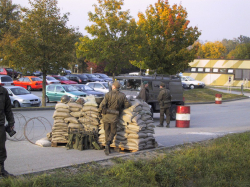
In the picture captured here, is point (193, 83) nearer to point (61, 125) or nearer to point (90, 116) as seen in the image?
point (90, 116)

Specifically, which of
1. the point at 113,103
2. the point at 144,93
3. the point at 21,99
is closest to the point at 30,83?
the point at 21,99

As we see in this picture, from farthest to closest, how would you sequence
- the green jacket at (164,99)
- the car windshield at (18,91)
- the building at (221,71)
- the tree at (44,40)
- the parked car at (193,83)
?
the building at (221,71) → the parked car at (193,83) → the car windshield at (18,91) → the tree at (44,40) → the green jacket at (164,99)

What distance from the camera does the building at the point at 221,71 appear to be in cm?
5344

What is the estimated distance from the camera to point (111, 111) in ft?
25.9

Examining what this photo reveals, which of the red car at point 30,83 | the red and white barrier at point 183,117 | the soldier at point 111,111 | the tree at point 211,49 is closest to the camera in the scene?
the soldier at point 111,111

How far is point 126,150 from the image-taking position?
8.56m

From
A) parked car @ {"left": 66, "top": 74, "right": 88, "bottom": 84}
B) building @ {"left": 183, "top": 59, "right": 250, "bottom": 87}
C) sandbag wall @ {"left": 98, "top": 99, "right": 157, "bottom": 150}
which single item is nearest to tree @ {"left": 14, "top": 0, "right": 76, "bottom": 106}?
sandbag wall @ {"left": 98, "top": 99, "right": 157, "bottom": 150}

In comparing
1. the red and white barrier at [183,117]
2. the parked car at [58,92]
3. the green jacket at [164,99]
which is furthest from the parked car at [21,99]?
the red and white barrier at [183,117]

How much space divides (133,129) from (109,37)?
16.5 metres

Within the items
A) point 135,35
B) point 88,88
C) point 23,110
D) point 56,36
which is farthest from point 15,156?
point 88,88

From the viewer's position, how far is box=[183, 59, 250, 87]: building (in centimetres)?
5344

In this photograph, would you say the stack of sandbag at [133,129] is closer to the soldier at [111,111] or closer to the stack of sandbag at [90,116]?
the soldier at [111,111]

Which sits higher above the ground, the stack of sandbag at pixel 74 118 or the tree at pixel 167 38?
the tree at pixel 167 38

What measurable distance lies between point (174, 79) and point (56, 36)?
25.3 feet
